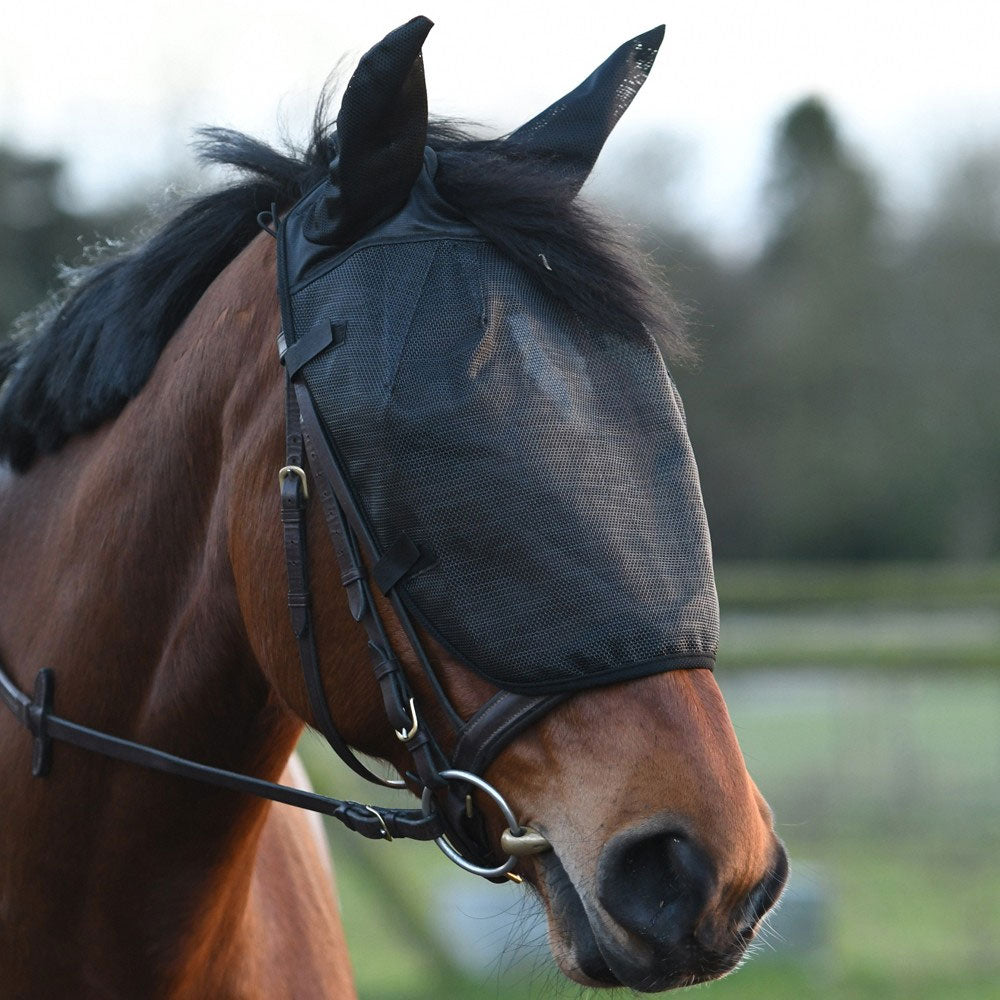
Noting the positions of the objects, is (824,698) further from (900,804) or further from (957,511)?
(957,511)

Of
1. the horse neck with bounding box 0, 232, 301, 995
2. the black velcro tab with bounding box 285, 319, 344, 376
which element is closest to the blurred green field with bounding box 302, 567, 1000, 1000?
the horse neck with bounding box 0, 232, 301, 995

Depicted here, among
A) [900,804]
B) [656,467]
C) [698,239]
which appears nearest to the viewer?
[656,467]

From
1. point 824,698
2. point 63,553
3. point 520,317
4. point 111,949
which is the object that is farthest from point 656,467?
point 824,698

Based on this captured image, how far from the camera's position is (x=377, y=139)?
1797 millimetres

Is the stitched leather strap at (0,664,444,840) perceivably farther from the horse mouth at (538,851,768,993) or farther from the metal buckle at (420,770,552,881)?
the horse mouth at (538,851,768,993)

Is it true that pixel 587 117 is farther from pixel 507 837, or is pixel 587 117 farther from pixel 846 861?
pixel 846 861

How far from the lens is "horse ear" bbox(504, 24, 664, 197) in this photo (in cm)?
204

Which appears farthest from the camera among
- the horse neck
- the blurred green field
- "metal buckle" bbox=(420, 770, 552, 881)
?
the blurred green field

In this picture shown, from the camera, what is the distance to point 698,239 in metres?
30.8

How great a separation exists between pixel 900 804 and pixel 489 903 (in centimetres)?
257

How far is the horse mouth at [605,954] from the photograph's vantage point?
1520mm

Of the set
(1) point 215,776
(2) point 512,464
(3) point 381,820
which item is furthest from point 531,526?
(1) point 215,776

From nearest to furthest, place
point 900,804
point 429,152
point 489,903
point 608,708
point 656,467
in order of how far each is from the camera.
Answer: point 608,708, point 656,467, point 429,152, point 489,903, point 900,804

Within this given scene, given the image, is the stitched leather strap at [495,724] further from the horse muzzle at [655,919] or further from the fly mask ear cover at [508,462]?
the horse muzzle at [655,919]
